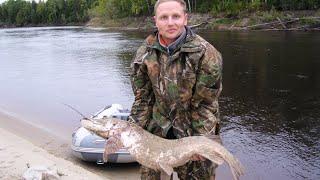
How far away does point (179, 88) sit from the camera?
15.2 ft

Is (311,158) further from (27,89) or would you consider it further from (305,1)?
(305,1)

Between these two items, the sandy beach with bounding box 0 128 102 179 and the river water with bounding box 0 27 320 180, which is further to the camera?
the river water with bounding box 0 27 320 180

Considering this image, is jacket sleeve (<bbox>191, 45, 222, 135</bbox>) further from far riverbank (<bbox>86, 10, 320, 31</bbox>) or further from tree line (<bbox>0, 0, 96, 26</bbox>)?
tree line (<bbox>0, 0, 96, 26</bbox>)

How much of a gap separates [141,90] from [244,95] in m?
15.8

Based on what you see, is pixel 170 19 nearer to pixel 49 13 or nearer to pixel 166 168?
pixel 166 168

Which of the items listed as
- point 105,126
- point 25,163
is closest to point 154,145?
point 105,126

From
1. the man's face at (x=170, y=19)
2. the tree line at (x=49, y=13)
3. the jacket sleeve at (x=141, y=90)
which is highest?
the man's face at (x=170, y=19)

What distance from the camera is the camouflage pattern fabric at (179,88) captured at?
455 centimetres

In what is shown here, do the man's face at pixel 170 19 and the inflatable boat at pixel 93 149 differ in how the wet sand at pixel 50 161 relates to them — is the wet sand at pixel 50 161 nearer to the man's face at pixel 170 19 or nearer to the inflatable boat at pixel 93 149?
the inflatable boat at pixel 93 149

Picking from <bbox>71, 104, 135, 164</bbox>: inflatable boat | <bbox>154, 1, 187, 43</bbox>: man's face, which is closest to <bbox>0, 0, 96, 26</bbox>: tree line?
<bbox>71, 104, 135, 164</bbox>: inflatable boat

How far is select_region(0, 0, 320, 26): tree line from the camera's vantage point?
66875 millimetres

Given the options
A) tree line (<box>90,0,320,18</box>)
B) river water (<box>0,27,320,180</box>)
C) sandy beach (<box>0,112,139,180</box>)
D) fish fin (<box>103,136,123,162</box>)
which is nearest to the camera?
fish fin (<box>103,136,123,162</box>)

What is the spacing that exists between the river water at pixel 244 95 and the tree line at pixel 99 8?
2956cm

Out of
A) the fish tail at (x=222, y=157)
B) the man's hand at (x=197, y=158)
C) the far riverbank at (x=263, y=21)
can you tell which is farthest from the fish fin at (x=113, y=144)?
the far riverbank at (x=263, y=21)
